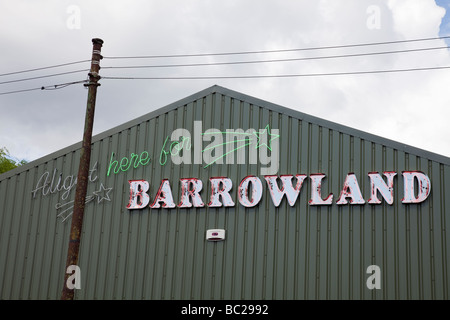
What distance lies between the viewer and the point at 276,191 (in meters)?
19.7

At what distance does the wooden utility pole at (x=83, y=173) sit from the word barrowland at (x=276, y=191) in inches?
201

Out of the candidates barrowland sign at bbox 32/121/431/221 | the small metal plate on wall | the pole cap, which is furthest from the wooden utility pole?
the small metal plate on wall

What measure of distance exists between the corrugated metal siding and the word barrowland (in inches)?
7.6

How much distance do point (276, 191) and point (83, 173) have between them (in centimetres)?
679

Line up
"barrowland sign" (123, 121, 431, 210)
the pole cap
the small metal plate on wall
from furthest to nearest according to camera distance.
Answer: the small metal plate on wall < "barrowland sign" (123, 121, 431, 210) < the pole cap

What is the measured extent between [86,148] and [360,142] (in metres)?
8.92

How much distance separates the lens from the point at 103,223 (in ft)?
70.2

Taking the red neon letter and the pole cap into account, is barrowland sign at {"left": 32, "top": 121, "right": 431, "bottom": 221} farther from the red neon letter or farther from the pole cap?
the pole cap

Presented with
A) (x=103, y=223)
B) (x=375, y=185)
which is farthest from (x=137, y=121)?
(x=375, y=185)

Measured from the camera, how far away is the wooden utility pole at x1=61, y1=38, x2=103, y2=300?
15.4 meters

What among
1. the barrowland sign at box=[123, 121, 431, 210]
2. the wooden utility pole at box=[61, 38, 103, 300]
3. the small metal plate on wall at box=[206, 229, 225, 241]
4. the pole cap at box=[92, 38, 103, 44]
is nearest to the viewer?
the wooden utility pole at box=[61, 38, 103, 300]

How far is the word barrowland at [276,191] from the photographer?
18547 mm

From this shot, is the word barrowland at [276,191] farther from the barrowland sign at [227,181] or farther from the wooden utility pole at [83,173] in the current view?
the wooden utility pole at [83,173]

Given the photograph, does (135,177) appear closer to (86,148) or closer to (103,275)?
(103,275)
